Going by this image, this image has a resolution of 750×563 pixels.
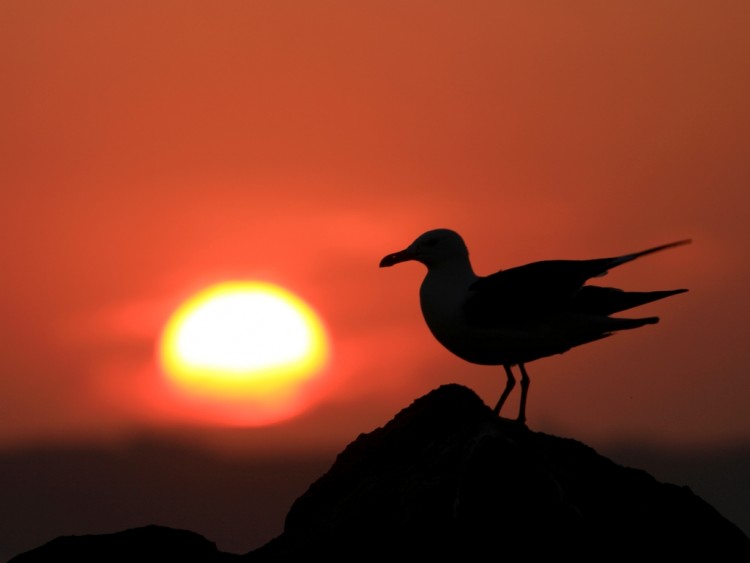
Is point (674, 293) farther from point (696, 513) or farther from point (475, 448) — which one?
point (475, 448)

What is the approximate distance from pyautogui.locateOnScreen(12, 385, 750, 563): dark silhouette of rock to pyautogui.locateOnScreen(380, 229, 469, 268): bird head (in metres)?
2.27

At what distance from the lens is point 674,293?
57.7 feet

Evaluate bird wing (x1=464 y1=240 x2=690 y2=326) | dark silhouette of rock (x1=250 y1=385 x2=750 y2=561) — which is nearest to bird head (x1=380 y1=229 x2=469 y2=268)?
bird wing (x1=464 y1=240 x2=690 y2=326)

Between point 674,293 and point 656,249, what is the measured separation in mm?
1315

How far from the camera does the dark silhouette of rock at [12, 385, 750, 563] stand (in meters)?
13.5

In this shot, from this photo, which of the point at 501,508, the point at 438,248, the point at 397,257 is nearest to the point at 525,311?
the point at 438,248

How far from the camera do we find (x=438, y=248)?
18.2 m

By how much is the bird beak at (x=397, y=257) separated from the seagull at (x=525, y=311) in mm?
684

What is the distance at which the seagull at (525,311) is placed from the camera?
17.2m

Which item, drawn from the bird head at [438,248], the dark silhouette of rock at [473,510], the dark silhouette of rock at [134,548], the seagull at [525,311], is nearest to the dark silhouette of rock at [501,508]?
the dark silhouette of rock at [473,510]

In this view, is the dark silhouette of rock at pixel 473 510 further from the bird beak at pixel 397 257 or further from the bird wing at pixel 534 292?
the bird beak at pixel 397 257

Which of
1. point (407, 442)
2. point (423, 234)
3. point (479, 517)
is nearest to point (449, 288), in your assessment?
point (423, 234)

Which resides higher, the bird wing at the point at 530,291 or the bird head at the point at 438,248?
the bird head at the point at 438,248

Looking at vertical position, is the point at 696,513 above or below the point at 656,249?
below
